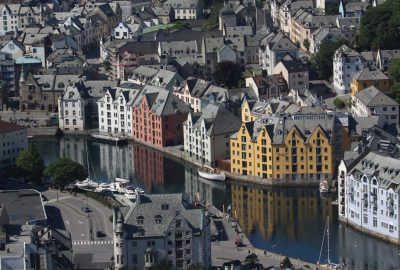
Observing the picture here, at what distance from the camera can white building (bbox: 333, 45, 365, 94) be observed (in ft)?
276

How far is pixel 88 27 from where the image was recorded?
344ft

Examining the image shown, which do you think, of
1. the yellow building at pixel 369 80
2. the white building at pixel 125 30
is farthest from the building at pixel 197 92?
the white building at pixel 125 30

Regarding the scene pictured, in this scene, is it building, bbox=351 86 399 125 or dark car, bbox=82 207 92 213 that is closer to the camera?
dark car, bbox=82 207 92 213

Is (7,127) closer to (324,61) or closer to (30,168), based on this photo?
(30,168)

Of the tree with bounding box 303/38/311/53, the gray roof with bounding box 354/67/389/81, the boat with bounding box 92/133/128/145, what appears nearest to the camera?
the boat with bounding box 92/133/128/145

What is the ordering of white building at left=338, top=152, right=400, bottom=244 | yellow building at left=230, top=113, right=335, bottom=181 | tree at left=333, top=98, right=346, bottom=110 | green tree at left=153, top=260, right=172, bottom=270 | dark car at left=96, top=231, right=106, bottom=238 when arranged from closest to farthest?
green tree at left=153, top=260, right=172, bottom=270 → dark car at left=96, top=231, right=106, bottom=238 → white building at left=338, top=152, right=400, bottom=244 → yellow building at left=230, top=113, right=335, bottom=181 → tree at left=333, top=98, right=346, bottom=110

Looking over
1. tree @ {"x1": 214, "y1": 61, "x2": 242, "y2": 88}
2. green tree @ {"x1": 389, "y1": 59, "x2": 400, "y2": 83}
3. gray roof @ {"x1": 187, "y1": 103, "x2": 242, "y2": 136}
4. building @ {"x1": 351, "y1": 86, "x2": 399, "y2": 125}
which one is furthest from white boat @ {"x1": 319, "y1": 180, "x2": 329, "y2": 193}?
tree @ {"x1": 214, "y1": 61, "x2": 242, "y2": 88}

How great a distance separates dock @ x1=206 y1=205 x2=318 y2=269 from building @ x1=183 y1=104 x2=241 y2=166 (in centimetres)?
1101

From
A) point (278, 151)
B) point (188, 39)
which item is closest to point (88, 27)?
point (188, 39)

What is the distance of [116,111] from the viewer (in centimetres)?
8200

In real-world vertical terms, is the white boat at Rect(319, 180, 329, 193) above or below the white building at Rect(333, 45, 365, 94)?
below

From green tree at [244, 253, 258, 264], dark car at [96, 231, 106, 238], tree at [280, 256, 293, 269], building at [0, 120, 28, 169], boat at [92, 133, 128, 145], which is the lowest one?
green tree at [244, 253, 258, 264]

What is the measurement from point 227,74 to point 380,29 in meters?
9.82

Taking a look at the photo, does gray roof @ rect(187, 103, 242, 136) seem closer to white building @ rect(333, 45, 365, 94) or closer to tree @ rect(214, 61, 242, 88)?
white building @ rect(333, 45, 365, 94)
